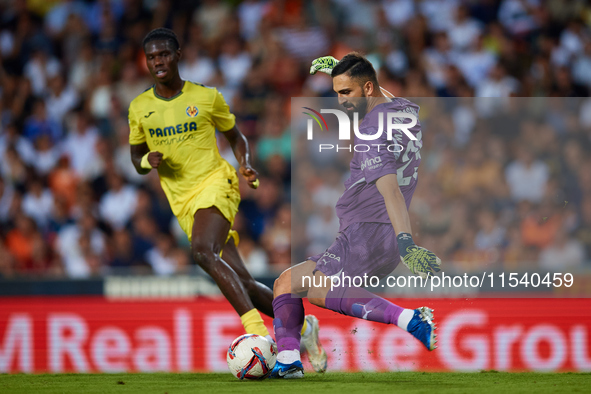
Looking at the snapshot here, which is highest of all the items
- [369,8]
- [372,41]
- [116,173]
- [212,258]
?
[369,8]

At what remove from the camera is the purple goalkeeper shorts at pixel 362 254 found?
477 cm

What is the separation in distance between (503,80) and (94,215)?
A: 5331 mm

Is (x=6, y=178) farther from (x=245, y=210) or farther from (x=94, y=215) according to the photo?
(x=245, y=210)

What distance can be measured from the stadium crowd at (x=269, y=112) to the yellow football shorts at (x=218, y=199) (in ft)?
1.92

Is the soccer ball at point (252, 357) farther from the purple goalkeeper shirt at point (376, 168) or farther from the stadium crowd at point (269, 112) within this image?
the stadium crowd at point (269, 112)

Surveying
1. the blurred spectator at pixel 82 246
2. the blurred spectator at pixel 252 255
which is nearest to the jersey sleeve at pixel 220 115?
the blurred spectator at pixel 252 255

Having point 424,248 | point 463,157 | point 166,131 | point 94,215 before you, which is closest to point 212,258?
point 166,131

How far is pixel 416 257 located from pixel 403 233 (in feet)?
0.58

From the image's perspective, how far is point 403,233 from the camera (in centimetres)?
464

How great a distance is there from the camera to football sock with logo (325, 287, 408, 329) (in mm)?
4465

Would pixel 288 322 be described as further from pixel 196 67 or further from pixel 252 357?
pixel 196 67

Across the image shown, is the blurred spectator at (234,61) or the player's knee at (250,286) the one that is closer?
the player's knee at (250,286)

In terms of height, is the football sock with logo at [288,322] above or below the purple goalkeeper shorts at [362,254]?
below

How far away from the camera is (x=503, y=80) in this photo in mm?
8891
